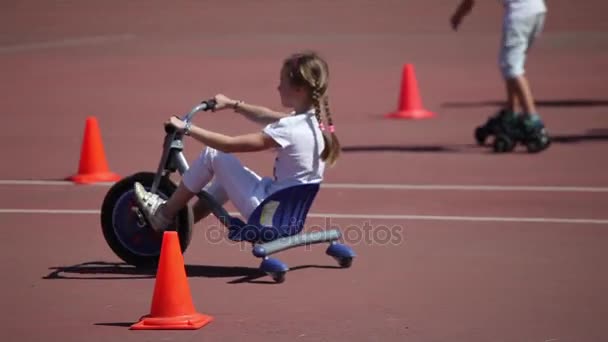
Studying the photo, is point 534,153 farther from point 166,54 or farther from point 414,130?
point 166,54

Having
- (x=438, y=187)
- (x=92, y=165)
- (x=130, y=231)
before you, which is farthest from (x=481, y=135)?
(x=130, y=231)

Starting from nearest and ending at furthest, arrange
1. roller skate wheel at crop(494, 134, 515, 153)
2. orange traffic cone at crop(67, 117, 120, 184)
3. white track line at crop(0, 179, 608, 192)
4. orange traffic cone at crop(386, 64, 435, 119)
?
white track line at crop(0, 179, 608, 192) → orange traffic cone at crop(67, 117, 120, 184) → roller skate wheel at crop(494, 134, 515, 153) → orange traffic cone at crop(386, 64, 435, 119)

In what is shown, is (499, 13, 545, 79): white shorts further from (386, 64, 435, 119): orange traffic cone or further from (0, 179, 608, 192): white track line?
(386, 64, 435, 119): orange traffic cone

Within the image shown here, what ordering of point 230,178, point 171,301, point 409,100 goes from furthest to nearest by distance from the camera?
point 409,100, point 230,178, point 171,301

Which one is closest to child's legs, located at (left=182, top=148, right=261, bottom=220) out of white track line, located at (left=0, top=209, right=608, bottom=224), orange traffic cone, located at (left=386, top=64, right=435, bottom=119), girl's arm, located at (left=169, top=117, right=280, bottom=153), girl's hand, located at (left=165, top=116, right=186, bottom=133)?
girl's arm, located at (left=169, top=117, right=280, bottom=153)

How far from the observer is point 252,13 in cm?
2953

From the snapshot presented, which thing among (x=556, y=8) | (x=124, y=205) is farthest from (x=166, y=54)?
(x=124, y=205)

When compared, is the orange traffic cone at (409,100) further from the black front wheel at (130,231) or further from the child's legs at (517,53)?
the black front wheel at (130,231)

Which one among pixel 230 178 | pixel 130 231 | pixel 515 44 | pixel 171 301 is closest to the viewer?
pixel 171 301

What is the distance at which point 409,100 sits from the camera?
1642 cm

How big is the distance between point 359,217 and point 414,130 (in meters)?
5.18

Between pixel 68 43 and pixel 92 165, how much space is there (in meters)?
12.9

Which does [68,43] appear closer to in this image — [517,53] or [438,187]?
[517,53]

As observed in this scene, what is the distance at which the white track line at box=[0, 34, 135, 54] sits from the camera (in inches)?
933
